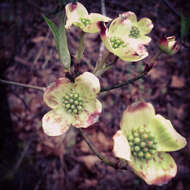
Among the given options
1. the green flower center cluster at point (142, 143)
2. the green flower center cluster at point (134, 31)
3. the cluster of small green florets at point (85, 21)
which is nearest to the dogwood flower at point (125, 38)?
the green flower center cluster at point (134, 31)

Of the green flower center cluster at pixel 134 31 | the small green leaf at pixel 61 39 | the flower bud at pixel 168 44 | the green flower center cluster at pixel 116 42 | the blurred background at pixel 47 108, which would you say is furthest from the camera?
the blurred background at pixel 47 108

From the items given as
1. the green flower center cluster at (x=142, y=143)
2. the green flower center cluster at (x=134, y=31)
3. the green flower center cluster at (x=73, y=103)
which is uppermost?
the green flower center cluster at (x=134, y=31)

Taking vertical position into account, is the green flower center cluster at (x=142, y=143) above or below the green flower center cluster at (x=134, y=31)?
below

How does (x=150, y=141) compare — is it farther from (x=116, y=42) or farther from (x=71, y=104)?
(x=116, y=42)

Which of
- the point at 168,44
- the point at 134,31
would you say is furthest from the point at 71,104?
the point at 134,31

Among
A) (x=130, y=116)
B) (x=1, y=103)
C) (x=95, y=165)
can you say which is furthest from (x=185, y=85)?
(x=1, y=103)

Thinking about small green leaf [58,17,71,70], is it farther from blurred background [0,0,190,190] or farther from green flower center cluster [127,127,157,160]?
blurred background [0,0,190,190]

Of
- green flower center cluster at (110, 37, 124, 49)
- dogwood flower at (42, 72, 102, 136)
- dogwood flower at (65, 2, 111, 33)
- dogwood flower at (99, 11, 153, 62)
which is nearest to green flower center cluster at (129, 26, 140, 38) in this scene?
dogwood flower at (99, 11, 153, 62)

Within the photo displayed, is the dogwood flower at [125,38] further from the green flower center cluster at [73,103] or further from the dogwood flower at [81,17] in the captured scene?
the green flower center cluster at [73,103]
